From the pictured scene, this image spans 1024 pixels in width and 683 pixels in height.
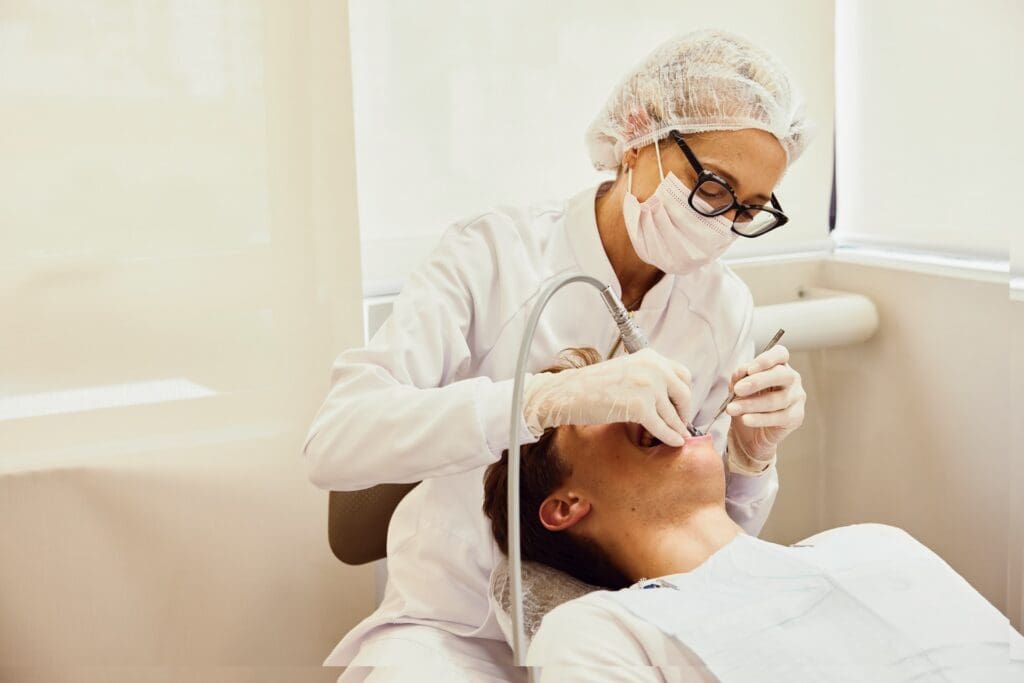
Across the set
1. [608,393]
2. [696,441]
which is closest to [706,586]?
[696,441]

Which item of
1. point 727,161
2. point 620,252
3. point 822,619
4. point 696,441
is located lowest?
point 822,619

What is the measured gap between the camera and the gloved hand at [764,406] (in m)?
1.23

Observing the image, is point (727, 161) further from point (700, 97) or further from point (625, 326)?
point (625, 326)

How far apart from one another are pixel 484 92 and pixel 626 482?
0.54 metres

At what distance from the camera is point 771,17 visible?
1274mm

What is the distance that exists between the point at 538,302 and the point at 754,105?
365mm

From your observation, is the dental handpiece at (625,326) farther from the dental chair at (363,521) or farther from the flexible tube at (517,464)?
the dental chair at (363,521)

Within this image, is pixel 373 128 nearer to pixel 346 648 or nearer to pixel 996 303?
pixel 346 648

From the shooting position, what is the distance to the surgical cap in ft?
3.85

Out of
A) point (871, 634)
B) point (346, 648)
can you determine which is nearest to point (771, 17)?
point (871, 634)

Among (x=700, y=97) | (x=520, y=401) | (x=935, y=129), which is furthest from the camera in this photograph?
(x=935, y=129)

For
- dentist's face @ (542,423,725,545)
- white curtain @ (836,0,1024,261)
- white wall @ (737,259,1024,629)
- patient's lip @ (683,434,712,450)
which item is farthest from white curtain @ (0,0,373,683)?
white curtain @ (836,0,1024,261)

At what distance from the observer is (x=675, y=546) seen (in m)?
1.25

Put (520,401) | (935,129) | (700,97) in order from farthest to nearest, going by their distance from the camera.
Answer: (935,129) → (700,97) → (520,401)
